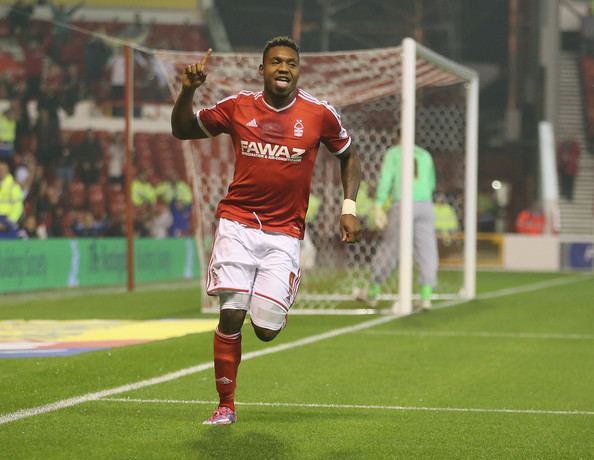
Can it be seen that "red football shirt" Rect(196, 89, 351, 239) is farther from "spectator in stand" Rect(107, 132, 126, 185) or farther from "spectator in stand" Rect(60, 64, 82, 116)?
"spectator in stand" Rect(60, 64, 82, 116)

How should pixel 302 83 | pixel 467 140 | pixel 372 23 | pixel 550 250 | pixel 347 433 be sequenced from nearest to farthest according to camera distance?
pixel 347 433
pixel 302 83
pixel 467 140
pixel 550 250
pixel 372 23

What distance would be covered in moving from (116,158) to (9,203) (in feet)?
10.2

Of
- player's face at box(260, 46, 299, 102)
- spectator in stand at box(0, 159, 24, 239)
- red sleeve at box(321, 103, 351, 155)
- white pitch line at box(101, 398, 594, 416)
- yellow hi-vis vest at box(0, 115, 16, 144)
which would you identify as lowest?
white pitch line at box(101, 398, 594, 416)

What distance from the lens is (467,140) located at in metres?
15.8

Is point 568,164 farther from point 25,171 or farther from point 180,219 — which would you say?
point 25,171

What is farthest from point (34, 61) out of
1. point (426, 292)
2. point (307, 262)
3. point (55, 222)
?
point (426, 292)

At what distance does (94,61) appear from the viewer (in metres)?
21.1

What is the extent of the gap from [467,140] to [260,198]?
10133 millimetres

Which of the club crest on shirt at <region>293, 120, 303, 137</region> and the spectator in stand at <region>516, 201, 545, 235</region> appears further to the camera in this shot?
the spectator in stand at <region>516, 201, 545, 235</region>

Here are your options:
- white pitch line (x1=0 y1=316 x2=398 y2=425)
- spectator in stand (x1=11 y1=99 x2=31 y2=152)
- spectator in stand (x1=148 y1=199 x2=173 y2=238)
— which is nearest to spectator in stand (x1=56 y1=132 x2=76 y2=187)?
spectator in stand (x1=11 y1=99 x2=31 y2=152)

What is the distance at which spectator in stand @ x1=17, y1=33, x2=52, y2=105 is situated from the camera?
1792cm

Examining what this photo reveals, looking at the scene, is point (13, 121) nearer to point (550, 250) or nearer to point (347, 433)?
point (347, 433)

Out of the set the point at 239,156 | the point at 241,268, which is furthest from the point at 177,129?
the point at 241,268

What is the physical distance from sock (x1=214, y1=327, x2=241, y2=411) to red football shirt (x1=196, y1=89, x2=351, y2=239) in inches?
22.2
